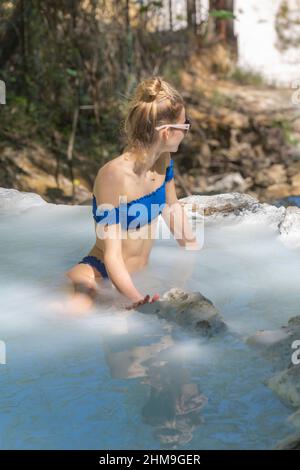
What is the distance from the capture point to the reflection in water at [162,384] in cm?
199

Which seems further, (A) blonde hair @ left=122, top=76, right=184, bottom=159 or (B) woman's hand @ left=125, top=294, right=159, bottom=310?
(A) blonde hair @ left=122, top=76, right=184, bottom=159

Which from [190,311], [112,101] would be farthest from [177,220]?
[112,101]

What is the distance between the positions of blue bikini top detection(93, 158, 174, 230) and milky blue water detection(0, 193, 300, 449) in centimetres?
28

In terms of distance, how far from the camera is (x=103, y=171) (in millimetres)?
3074

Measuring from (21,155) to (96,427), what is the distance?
6246mm

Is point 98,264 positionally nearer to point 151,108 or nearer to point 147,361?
point 151,108

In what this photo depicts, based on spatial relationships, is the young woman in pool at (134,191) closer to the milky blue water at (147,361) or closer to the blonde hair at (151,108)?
the blonde hair at (151,108)

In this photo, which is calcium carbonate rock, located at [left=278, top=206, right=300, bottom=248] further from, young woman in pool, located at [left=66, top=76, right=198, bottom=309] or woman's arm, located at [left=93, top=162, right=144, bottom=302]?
woman's arm, located at [left=93, top=162, right=144, bottom=302]

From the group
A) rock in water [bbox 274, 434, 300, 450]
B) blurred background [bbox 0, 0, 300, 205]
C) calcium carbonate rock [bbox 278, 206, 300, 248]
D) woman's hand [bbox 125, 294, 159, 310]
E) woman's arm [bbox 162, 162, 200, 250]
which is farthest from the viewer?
blurred background [bbox 0, 0, 300, 205]

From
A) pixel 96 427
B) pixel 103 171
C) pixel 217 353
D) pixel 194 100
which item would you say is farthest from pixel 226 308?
pixel 194 100

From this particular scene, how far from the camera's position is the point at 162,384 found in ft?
7.36

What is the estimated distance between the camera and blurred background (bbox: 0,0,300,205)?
830 cm

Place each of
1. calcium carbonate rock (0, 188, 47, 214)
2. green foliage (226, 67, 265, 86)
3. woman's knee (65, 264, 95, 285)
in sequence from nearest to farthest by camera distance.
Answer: woman's knee (65, 264, 95, 285), calcium carbonate rock (0, 188, 47, 214), green foliage (226, 67, 265, 86)

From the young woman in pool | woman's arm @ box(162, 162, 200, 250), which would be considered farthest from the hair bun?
woman's arm @ box(162, 162, 200, 250)
